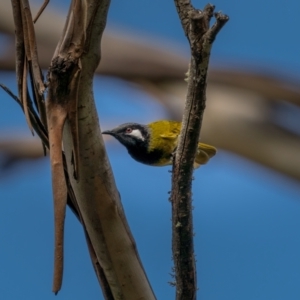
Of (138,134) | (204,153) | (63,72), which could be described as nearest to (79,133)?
(63,72)

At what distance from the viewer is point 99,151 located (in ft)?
5.23

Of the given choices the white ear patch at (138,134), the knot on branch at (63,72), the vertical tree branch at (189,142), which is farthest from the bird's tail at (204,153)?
the knot on branch at (63,72)

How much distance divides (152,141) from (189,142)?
6.36 ft

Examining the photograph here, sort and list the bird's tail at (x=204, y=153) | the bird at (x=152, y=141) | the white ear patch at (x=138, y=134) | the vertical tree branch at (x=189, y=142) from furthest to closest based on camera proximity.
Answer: the white ear patch at (x=138, y=134), the bird at (x=152, y=141), the bird's tail at (x=204, y=153), the vertical tree branch at (x=189, y=142)

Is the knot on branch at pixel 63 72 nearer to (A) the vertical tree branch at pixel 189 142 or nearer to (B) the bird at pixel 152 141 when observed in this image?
(A) the vertical tree branch at pixel 189 142

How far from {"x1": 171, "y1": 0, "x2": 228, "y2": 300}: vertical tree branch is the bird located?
5.30 ft

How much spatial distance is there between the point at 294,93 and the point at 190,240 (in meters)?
1.25

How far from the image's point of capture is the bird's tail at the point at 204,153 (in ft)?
10.8

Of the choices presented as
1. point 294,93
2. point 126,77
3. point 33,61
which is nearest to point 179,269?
point 33,61

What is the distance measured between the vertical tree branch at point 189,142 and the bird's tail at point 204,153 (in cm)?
152

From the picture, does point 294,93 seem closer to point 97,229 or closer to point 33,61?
point 97,229

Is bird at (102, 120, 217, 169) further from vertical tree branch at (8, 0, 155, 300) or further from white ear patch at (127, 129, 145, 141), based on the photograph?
vertical tree branch at (8, 0, 155, 300)

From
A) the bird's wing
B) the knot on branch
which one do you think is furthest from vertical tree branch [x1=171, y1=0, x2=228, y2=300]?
the bird's wing

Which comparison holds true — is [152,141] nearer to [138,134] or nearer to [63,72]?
[138,134]
